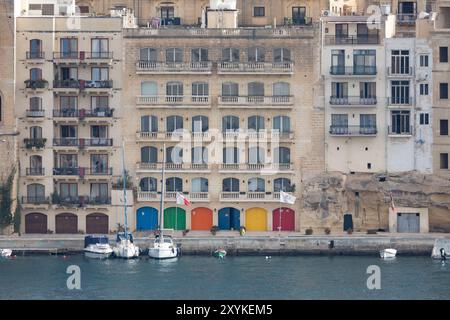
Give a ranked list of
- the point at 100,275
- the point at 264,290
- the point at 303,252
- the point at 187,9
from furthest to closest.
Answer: the point at 187,9
the point at 303,252
the point at 100,275
the point at 264,290

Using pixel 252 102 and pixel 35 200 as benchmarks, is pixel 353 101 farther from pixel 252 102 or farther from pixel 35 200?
pixel 35 200

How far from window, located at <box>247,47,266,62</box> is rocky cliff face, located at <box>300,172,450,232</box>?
7060 mm

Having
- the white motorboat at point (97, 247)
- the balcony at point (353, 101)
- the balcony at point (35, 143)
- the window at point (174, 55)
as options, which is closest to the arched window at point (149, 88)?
the window at point (174, 55)

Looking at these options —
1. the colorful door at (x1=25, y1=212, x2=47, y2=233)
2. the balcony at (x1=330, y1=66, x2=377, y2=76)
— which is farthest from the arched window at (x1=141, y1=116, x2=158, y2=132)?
the balcony at (x1=330, y1=66, x2=377, y2=76)

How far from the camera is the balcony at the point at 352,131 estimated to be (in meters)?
78.1

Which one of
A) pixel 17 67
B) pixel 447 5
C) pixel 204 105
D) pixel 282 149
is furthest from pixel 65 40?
pixel 447 5

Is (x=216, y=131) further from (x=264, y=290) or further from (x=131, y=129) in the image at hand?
(x=264, y=290)

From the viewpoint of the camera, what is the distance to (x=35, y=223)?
78.6 meters

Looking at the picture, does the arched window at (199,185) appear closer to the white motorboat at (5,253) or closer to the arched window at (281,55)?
the arched window at (281,55)

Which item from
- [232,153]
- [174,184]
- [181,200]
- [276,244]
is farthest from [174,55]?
[276,244]

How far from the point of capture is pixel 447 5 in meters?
79.6

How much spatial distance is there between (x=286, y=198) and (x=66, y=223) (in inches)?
473

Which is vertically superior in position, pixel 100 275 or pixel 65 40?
pixel 65 40

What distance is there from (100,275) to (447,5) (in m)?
25.9
